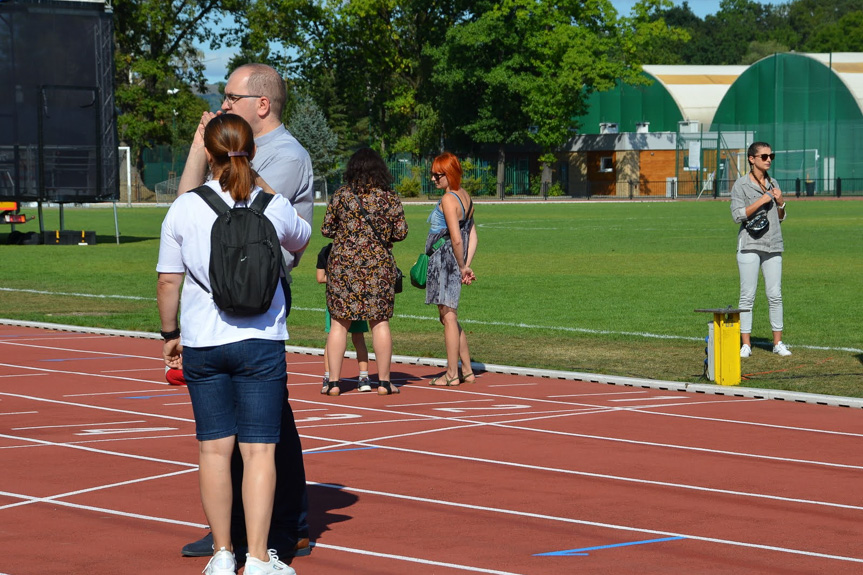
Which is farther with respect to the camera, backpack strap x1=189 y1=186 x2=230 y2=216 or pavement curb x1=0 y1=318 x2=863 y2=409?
pavement curb x1=0 y1=318 x2=863 y2=409

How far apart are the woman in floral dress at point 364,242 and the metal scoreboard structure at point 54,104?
24719mm

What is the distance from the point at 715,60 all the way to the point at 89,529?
158145mm

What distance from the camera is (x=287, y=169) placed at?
19.1 ft

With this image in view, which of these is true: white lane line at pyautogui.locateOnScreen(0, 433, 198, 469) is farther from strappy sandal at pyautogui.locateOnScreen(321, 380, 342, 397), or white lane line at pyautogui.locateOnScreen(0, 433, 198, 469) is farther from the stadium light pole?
the stadium light pole

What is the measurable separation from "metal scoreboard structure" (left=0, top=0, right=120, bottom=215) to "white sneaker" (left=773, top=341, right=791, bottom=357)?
23.9 metres

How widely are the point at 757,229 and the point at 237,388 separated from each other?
825 centimetres

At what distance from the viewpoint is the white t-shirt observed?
5047 millimetres

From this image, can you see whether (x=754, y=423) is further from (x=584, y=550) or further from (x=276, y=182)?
(x=276, y=182)

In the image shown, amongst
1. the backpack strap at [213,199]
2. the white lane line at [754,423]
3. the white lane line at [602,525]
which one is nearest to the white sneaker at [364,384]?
the white lane line at [754,423]

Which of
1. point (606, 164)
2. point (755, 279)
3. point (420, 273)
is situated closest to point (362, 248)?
point (420, 273)

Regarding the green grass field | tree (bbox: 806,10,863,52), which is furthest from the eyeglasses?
tree (bbox: 806,10,863,52)

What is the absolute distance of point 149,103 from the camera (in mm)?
79000

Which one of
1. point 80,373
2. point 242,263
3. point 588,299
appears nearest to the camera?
point 242,263

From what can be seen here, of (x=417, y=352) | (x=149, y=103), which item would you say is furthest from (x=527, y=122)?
(x=417, y=352)
